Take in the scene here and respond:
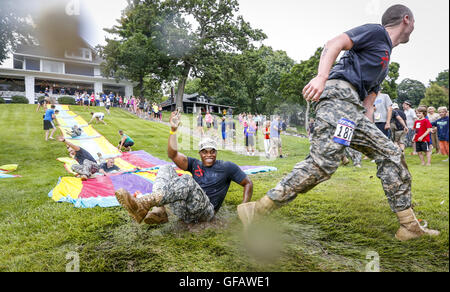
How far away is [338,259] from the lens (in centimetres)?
137

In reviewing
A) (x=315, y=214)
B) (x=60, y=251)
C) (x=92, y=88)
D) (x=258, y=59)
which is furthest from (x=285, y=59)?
(x=60, y=251)

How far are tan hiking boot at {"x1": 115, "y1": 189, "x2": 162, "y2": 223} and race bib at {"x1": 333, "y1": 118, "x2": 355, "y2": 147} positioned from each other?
124cm

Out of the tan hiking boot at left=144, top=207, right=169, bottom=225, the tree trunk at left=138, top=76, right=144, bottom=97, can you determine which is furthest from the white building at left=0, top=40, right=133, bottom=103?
the tan hiking boot at left=144, top=207, right=169, bottom=225

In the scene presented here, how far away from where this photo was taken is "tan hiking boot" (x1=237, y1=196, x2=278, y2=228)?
4.92 ft

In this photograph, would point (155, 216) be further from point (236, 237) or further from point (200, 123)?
point (200, 123)

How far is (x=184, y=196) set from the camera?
70.1 inches

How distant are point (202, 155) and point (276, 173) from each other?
8.24 feet

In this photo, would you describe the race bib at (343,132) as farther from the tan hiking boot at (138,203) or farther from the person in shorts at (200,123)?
the person in shorts at (200,123)

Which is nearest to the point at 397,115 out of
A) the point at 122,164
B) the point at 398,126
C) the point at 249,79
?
the point at 398,126

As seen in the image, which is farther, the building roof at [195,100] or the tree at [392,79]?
the building roof at [195,100]

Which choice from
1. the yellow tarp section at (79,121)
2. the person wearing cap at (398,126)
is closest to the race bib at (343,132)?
the yellow tarp section at (79,121)

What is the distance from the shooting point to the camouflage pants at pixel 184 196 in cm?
174

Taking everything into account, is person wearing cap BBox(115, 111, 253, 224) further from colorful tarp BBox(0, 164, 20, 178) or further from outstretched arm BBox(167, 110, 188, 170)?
colorful tarp BBox(0, 164, 20, 178)

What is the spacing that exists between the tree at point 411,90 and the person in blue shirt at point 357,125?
60 cm
